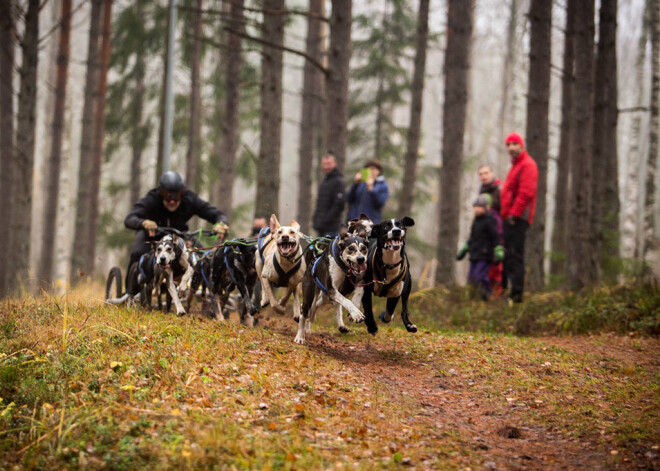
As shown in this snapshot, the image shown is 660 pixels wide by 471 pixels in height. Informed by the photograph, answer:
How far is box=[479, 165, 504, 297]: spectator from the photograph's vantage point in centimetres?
1316

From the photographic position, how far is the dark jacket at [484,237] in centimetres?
1284

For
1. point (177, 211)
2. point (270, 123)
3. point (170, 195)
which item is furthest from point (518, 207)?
point (170, 195)

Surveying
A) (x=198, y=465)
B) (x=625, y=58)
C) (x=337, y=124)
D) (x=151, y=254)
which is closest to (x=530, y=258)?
(x=337, y=124)

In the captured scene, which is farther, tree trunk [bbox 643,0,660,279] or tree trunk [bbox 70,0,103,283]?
tree trunk [bbox 643,0,660,279]

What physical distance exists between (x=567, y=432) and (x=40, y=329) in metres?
5.58

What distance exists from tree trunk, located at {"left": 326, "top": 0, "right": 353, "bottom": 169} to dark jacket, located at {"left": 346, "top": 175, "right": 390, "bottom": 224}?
3.76ft

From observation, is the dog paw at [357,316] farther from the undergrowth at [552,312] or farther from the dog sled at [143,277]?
the undergrowth at [552,312]

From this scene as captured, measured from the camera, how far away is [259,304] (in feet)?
31.3

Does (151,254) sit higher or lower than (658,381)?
higher

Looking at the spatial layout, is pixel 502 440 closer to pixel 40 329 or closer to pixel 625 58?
pixel 40 329

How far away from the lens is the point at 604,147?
16.7 m

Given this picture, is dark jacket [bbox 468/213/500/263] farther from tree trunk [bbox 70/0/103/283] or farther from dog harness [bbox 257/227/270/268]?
tree trunk [bbox 70/0/103/283]

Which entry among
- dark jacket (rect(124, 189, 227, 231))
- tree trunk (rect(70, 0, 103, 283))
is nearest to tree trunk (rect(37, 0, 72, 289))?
tree trunk (rect(70, 0, 103, 283))

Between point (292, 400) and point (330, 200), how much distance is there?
7.51 metres
